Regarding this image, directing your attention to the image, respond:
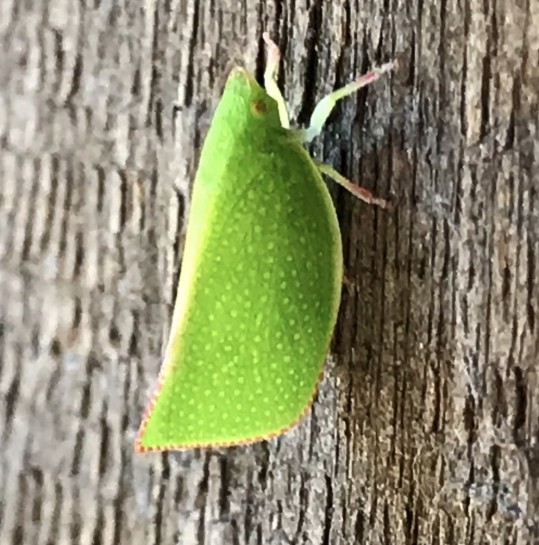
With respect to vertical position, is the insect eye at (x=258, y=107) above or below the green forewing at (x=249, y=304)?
above

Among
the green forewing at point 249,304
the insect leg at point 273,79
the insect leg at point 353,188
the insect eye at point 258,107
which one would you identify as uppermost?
the insect leg at point 273,79

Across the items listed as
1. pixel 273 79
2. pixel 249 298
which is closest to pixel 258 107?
pixel 273 79

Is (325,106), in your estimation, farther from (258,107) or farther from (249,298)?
(249,298)

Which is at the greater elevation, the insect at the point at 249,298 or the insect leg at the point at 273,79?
the insect leg at the point at 273,79

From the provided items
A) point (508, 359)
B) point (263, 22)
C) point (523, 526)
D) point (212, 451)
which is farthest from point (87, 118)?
point (523, 526)
